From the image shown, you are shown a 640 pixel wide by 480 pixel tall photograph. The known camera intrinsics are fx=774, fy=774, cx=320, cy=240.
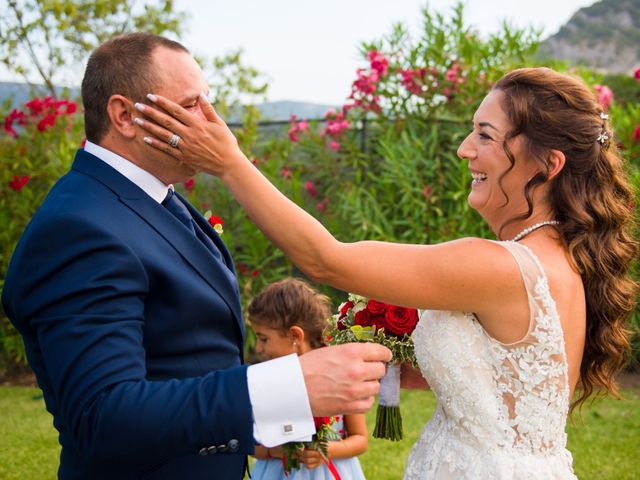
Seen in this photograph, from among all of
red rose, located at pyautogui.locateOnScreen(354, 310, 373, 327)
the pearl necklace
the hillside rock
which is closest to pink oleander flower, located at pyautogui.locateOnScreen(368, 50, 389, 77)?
red rose, located at pyautogui.locateOnScreen(354, 310, 373, 327)

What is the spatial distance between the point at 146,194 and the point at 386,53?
6.57 m

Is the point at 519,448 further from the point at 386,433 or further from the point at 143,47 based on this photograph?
the point at 143,47

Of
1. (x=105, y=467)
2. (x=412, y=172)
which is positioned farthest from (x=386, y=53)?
(x=105, y=467)

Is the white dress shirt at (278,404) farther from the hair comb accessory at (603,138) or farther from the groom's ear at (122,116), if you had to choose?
the hair comb accessory at (603,138)

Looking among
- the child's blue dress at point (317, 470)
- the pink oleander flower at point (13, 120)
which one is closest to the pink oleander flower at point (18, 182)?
the pink oleander flower at point (13, 120)

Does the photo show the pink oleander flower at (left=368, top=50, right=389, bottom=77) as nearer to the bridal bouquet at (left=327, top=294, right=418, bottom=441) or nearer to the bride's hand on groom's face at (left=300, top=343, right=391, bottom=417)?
the bridal bouquet at (left=327, top=294, right=418, bottom=441)

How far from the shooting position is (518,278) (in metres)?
2.51

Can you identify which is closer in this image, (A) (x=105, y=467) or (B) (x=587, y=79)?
(A) (x=105, y=467)

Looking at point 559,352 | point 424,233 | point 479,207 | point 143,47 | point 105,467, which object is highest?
point 143,47

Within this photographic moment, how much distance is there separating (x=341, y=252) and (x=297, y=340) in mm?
1886

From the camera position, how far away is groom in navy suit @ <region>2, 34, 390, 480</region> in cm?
193

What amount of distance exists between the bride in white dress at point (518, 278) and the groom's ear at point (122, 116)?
23cm

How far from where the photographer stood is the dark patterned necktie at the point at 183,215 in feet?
8.54

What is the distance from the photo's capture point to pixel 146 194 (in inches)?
95.6
